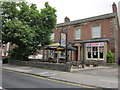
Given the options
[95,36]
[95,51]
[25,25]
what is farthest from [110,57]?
[25,25]

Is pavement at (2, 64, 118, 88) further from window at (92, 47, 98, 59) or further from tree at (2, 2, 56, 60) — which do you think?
window at (92, 47, 98, 59)

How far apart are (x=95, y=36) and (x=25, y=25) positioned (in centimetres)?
1207

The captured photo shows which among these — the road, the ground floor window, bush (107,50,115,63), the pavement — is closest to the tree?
the pavement

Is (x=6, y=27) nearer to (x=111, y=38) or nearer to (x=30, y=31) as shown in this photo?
(x=30, y=31)

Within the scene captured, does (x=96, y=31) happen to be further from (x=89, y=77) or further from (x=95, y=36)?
(x=89, y=77)

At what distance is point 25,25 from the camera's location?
56.5 feet

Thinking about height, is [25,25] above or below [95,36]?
above

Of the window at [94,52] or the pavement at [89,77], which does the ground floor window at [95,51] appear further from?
the pavement at [89,77]

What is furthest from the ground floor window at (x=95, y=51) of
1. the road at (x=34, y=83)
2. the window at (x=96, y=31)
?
the road at (x=34, y=83)

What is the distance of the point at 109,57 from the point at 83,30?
7189 mm

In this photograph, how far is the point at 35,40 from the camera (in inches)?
753

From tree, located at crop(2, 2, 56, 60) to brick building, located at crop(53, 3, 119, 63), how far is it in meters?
6.68

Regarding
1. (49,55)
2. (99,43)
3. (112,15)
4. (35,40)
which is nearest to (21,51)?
(35,40)

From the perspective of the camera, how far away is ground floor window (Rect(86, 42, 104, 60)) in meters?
21.3
